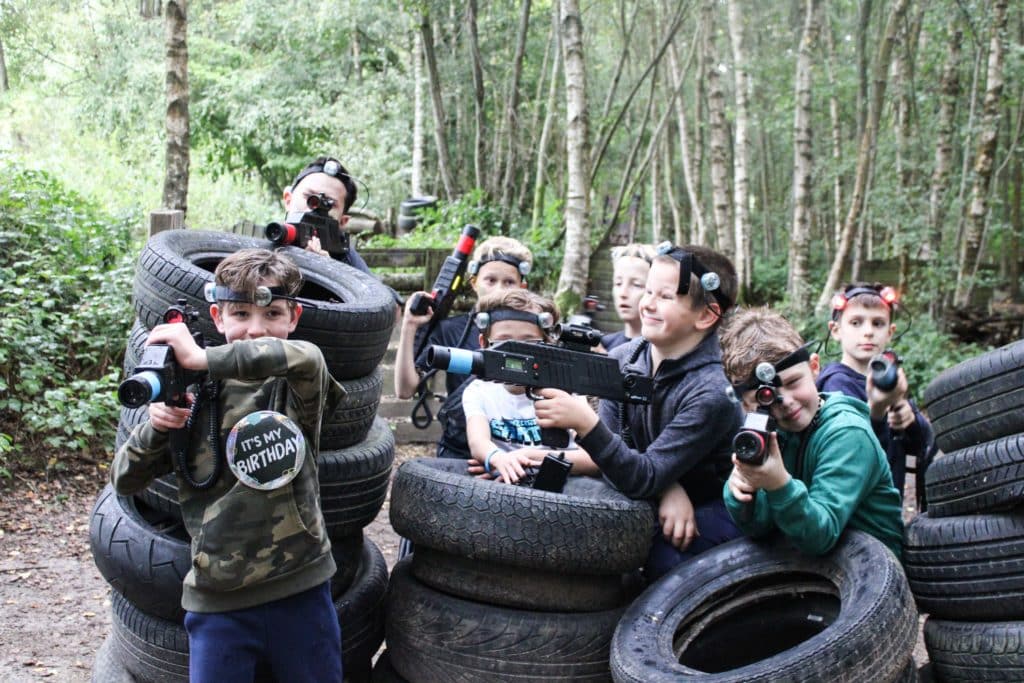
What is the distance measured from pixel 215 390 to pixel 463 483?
1.10 metres

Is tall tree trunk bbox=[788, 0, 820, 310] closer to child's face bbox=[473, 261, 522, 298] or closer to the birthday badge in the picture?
child's face bbox=[473, 261, 522, 298]

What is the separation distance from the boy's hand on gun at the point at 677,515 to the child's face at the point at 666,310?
61 centimetres

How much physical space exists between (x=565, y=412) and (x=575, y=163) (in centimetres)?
817

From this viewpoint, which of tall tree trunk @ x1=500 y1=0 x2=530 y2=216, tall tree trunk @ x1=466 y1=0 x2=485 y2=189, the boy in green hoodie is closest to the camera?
the boy in green hoodie

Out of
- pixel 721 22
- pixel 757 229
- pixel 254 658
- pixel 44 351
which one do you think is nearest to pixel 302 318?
pixel 254 658

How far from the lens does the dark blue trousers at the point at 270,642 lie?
112 inches

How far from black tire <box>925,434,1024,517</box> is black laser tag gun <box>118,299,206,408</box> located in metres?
3.02

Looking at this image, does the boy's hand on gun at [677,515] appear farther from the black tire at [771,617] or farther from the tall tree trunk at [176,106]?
the tall tree trunk at [176,106]

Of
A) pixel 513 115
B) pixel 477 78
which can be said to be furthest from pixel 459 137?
pixel 513 115

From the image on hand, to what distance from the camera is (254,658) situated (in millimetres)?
2936

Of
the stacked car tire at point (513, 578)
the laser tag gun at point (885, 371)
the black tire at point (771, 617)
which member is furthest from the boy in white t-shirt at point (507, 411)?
the laser tag gun at point (885, 371)

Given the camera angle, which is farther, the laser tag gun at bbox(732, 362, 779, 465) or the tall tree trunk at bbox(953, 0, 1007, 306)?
the tall tree trunk at bbox(953, 0, 1007, 306)

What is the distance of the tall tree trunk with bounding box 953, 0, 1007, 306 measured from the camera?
545 inches

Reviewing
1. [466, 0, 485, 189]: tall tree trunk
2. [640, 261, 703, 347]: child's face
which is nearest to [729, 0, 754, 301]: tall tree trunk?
[466, 0, 485, 189]: tall tree trunk
